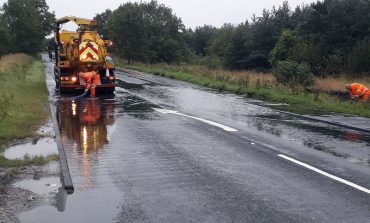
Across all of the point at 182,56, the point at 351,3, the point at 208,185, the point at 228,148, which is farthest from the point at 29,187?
the point at 182,56

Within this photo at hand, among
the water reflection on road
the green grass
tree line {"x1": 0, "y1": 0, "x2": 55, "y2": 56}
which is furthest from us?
tree line {"x1": 0, "y1": 0, "x2": 55, "y2": 56}

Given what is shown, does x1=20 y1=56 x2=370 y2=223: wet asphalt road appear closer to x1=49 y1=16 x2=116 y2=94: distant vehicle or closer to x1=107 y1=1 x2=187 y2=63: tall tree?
x1=49 y1=16 x2=116 y2=94: distant vehicle

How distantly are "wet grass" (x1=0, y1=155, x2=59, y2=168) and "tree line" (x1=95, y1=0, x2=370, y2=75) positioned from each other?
99.1ft

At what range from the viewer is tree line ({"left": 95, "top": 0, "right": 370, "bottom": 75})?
46.2 meters

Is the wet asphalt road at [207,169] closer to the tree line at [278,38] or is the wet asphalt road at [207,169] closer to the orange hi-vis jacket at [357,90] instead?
the orange hi-vis jacket at [357,90]

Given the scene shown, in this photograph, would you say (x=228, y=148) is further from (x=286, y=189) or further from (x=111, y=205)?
(x=111, y=205)

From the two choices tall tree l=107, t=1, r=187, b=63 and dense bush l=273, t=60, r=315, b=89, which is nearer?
dense bush l=273, t=60, r=315, b=89

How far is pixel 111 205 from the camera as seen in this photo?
18.9ft

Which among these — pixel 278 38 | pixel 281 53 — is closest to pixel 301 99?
pixel 281 53

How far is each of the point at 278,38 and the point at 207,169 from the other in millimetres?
59962

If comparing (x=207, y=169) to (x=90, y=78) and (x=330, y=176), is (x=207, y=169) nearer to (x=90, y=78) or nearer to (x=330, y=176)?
(x=330, y=176)

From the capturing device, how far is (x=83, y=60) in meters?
20.0

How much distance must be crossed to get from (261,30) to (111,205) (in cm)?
6443

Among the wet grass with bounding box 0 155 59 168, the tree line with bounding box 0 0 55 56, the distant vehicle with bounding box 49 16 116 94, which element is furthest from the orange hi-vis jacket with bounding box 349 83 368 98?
the tree line with bounding box 0 0 55 56
